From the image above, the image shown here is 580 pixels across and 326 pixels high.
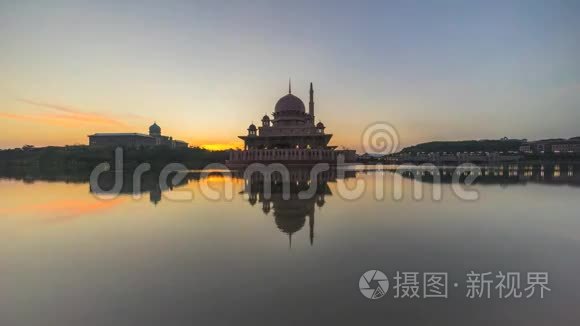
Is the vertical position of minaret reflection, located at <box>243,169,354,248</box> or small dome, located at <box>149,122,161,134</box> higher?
small dome, located at <box>149,122,161,134</box>

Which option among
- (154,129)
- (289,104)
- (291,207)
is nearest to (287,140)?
(289,104)

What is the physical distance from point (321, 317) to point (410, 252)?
11.8 ft

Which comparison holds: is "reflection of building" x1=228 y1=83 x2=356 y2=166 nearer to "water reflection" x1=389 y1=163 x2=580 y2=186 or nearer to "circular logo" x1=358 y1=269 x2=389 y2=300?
"water reflection" x1=389 y1=163 x2=580 y2=186

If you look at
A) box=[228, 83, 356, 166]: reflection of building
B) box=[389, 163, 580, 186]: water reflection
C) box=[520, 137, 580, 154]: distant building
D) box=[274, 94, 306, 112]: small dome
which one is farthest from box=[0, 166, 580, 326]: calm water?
box=[520, 137, 580, 154]: distant building

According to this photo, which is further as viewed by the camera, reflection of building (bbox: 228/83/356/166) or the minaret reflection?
reflection of building (bbox: 228/83/356/166)

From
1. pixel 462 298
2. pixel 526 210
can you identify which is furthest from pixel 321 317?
pixel 526 210

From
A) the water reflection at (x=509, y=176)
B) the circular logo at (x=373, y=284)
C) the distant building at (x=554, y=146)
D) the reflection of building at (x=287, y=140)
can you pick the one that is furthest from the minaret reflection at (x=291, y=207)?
the distant building at (x=554, y=146)

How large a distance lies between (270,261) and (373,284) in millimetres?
2083

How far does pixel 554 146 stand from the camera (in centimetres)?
11406

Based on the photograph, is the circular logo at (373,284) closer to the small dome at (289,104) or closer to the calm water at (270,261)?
the calm water at (270,261)

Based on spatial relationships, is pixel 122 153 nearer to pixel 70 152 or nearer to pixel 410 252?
pixel 70 152

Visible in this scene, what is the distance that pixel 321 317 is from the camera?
4277 mm

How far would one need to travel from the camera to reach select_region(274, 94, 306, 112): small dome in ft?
176

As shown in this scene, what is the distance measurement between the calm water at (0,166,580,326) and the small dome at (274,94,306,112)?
42.0m
